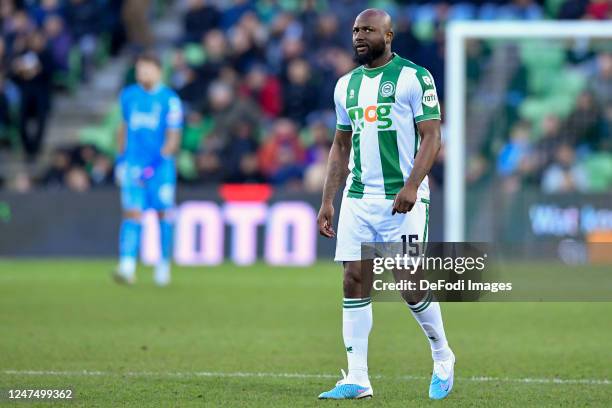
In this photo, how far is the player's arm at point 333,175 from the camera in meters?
6.93

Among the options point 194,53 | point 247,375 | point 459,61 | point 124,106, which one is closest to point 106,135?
point 194,53

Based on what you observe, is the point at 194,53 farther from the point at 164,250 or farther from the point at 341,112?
the point at 341,112

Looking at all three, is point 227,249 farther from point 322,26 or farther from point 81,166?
point 322,26

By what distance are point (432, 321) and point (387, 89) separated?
120 cm

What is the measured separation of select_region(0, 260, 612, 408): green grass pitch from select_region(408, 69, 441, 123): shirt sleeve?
1.44 m

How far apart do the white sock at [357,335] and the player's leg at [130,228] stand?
7126 millimetres

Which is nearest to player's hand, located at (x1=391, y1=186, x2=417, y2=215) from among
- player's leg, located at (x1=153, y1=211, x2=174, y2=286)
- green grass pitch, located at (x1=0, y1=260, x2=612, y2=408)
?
green grass pitch, located at (x1=0, y1=260, x2=612, y2=408)

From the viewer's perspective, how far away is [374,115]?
22.3ft

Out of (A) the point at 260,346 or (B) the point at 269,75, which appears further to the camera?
(B) the point at 269,75

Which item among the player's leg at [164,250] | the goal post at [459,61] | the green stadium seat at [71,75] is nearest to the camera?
the player's leg at [164,250]

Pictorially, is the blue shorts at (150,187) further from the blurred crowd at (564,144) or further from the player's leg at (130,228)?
the blurred crowd at (564,144)

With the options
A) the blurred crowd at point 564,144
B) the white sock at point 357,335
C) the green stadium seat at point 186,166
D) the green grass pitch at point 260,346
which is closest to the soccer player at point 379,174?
the white sock at point 357,335

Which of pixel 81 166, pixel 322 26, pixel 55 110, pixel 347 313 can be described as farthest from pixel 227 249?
pixel 347 313

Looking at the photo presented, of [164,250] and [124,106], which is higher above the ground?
[124,106]
